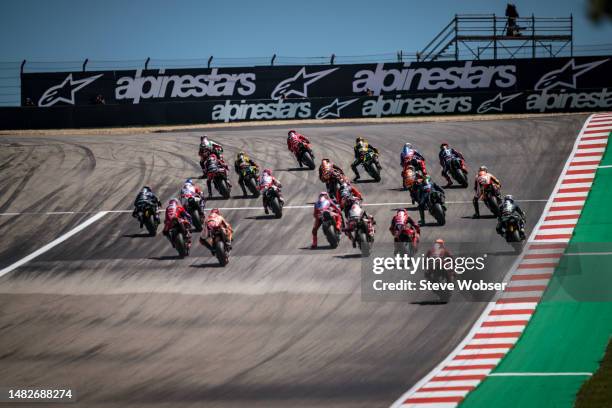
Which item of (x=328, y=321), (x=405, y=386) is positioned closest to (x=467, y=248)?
(x=328, y=321)

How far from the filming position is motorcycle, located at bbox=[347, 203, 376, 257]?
23875 millimetres

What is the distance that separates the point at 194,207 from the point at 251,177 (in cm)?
474

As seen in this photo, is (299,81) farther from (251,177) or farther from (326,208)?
(326,208)

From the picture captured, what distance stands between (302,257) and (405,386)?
9986mm

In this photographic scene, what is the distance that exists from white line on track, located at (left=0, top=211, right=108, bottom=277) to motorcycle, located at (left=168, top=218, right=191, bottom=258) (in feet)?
14.5

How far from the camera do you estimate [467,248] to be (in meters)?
24.8

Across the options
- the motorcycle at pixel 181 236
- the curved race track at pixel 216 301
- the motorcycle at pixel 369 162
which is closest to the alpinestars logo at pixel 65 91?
the curved race track at pixel 216 301

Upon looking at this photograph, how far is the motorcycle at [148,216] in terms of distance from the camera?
28.2 metres

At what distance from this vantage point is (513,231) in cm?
2419

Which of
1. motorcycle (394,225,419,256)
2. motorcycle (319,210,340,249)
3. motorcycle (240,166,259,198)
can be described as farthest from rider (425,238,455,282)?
motorcycle (240,166,259,198)

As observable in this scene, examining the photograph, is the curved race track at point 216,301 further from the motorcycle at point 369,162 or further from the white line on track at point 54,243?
the motorcycle at point 369,162

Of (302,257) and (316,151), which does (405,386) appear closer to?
(302,257)

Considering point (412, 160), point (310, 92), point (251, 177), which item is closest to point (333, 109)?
point (310, 92)

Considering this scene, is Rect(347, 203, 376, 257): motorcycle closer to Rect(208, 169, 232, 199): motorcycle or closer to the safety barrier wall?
Rect(208, 169, 232, 199): motorcycle
